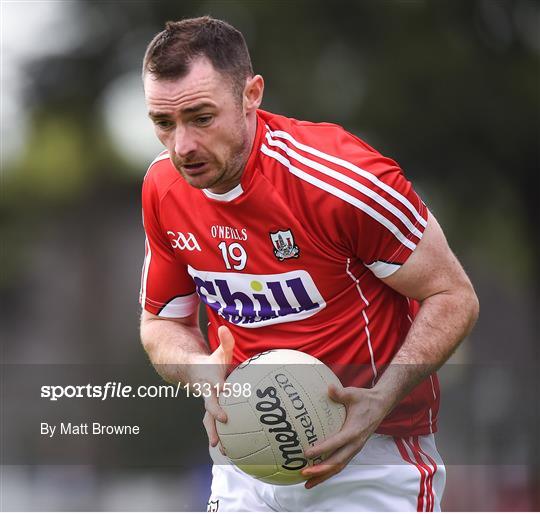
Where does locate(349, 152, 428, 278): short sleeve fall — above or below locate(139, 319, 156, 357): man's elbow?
above

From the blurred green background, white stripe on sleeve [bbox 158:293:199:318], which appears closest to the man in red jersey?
white stripe on sleeve [bbox 158:293:199:318]

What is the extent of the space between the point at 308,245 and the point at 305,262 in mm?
91

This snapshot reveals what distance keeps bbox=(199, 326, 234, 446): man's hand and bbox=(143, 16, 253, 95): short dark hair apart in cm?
119

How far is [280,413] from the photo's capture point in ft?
15.5

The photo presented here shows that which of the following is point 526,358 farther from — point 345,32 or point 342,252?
point 342,252

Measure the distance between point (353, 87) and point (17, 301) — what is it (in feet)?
38.8

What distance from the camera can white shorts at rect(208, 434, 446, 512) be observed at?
5.07 meters

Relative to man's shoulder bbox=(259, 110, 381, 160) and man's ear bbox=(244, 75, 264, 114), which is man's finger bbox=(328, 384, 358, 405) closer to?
man's shoulder bbox=(259, 110, 381, 160)

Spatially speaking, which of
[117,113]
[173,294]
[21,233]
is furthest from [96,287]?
[173,294]

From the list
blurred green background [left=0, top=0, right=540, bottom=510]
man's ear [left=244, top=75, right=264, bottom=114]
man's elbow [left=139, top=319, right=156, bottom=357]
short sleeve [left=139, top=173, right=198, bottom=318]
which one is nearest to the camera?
man's ear [left=244, top=75, right=264, bottom=114]

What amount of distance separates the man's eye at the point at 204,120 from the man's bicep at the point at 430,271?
110 centimetres

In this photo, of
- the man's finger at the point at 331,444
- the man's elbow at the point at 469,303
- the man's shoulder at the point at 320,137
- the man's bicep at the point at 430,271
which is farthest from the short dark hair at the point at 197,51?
the man's finger at the point at 331,444

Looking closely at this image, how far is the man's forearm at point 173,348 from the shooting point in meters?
5.23

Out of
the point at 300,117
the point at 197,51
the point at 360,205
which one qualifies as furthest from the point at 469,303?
the point at 300,117
